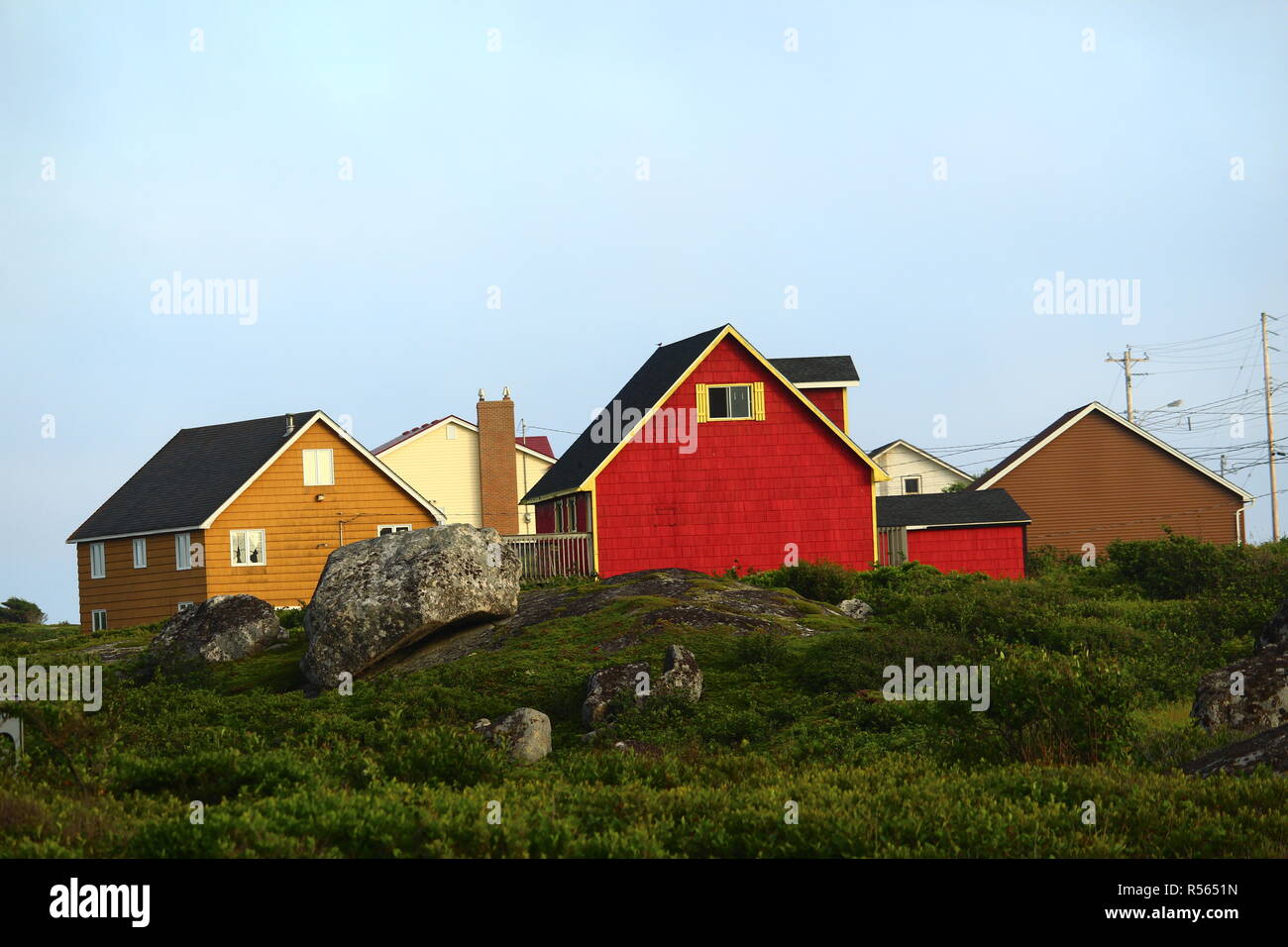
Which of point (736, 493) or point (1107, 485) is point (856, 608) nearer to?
point (736, 493)

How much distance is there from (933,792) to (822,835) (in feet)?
5.71

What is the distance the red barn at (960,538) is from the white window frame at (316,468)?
18.0 metres

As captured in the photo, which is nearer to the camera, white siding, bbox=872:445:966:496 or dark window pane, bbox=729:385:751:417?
dark window pane, bbox=729:385:751:417

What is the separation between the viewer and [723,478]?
36.9m

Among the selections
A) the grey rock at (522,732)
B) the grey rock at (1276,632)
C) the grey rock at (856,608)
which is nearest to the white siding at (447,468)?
the grey rock at (856,608)

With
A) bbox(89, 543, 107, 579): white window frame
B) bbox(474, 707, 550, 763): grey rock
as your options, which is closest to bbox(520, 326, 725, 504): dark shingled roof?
bbox(89, 543, 107, 579): white window frame

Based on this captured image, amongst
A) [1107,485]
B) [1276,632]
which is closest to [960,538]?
[1107,485]

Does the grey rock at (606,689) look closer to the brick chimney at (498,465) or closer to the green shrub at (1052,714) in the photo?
the green shrub at (1052,714)

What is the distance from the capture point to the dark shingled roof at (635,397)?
3722 cm

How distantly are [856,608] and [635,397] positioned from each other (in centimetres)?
1422

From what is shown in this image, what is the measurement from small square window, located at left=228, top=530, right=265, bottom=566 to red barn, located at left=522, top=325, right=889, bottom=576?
1047 centimetres

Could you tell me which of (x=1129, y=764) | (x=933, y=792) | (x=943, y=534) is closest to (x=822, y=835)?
(x=933, y=792)

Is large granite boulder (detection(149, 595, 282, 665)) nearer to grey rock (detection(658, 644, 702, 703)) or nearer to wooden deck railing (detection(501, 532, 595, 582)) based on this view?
grey rock (detection(658, 644, 702, 703))

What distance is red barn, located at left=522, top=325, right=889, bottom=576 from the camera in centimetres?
3631
